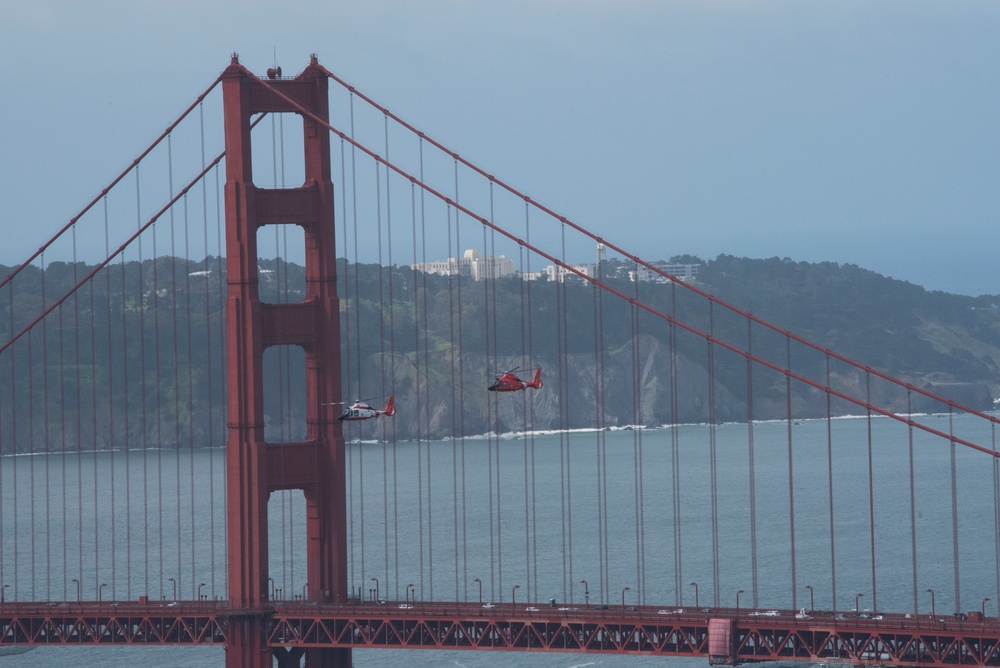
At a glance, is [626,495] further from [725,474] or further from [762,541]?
[762,541]

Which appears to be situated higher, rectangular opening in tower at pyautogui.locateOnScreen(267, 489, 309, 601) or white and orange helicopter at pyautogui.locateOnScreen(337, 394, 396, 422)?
white and orange helicopter at pyautogui.locateOnScreen(337, 394, 396, 422)

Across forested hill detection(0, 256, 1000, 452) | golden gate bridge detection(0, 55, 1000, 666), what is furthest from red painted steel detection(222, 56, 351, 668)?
forested hill detection(0, 256, 1000, 452)

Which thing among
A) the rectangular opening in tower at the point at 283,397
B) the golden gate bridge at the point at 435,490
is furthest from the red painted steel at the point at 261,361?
Result: the rectangular opening in tower at the point at 283,397

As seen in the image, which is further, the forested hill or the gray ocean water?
the forested hill

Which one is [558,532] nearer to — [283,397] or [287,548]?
[287,548]

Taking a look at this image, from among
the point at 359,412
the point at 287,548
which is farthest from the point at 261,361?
the point at 287,548

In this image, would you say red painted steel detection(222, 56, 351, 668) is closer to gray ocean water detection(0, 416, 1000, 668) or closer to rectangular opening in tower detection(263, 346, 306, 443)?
gray ocean water detection(0, 416, 1000, 668)

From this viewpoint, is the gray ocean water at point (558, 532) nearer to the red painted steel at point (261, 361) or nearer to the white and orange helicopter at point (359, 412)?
the red painted steel at point (261, 361)
